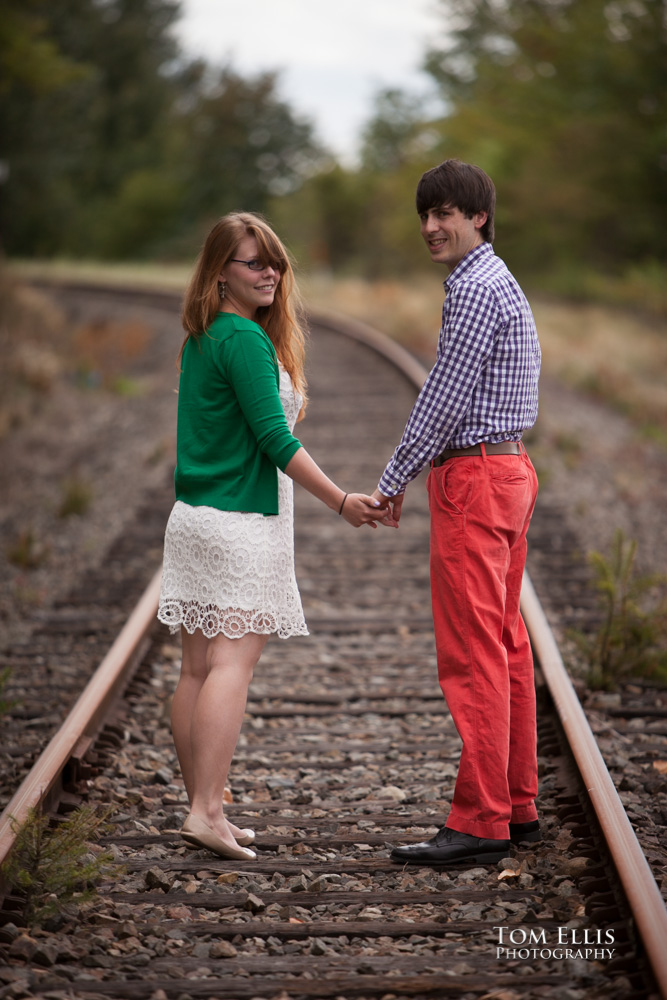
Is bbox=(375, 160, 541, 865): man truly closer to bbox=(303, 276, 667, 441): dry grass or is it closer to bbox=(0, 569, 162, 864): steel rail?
bbox=(0, 569, 162, 864): steel rail

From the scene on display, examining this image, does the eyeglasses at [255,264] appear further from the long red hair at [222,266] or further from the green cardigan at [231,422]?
the green cardigan at [231,422]

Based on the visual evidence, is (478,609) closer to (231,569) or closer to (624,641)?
(231,569)

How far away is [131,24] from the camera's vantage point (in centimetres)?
4284

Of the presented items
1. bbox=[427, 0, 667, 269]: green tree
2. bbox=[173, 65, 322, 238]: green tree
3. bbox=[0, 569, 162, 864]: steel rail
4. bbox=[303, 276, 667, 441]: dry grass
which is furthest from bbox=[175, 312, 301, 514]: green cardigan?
bbox=[173, 65, 322, 238]: green tree

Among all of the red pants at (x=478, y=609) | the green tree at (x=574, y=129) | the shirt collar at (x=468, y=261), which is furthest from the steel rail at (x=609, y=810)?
the green tree at (x=574, y=129)

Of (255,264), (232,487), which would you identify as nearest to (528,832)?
(232,487)

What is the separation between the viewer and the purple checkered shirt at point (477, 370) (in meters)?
2.91

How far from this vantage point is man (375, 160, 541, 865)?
2.94 metres

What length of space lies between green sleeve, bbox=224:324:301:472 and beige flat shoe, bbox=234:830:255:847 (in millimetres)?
1252

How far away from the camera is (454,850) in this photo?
10.2ft

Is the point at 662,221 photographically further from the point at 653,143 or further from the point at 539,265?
the point at 539,265

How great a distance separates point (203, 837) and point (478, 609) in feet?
3.64

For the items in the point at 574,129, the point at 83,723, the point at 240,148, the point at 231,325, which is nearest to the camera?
the point at 231,325

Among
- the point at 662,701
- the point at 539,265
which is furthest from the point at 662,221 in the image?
the point at 662,701
